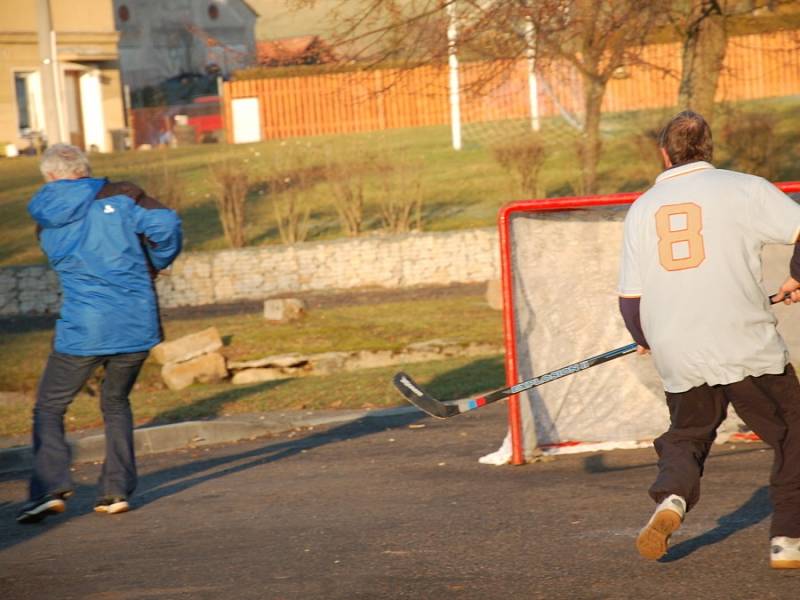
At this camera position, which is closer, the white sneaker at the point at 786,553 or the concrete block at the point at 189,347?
the white sneaker at the point at 786,553

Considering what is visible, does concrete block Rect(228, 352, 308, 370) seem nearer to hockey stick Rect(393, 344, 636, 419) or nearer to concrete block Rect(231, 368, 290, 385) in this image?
concrete block Rect(231, 368, 290, 385)

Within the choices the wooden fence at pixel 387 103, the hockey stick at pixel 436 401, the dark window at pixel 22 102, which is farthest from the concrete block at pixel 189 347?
the dark window at pixel 22 102

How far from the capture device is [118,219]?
705cm

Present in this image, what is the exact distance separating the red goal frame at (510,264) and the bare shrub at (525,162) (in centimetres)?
1430

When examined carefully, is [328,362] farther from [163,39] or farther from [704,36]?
[163,39]

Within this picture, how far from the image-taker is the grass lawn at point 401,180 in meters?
22.9

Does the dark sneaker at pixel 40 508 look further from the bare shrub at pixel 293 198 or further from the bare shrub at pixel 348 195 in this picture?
the bare shrub at pixel 348 195

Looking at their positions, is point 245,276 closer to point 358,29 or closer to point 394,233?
point 394,233

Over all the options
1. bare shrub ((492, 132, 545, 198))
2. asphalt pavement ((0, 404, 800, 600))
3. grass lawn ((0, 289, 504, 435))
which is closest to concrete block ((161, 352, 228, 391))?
grass lawn ((0, 289, 504, 435))

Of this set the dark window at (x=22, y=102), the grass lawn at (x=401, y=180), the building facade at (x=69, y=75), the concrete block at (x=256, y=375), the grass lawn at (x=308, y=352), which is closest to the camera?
the grass lawn at (x=308, y=352)

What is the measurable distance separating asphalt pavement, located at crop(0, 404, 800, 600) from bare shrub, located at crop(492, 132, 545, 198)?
13636 mm

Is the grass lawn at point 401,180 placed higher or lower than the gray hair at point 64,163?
lower

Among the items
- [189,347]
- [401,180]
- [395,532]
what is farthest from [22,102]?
[395,532]

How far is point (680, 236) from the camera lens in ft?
16.5
